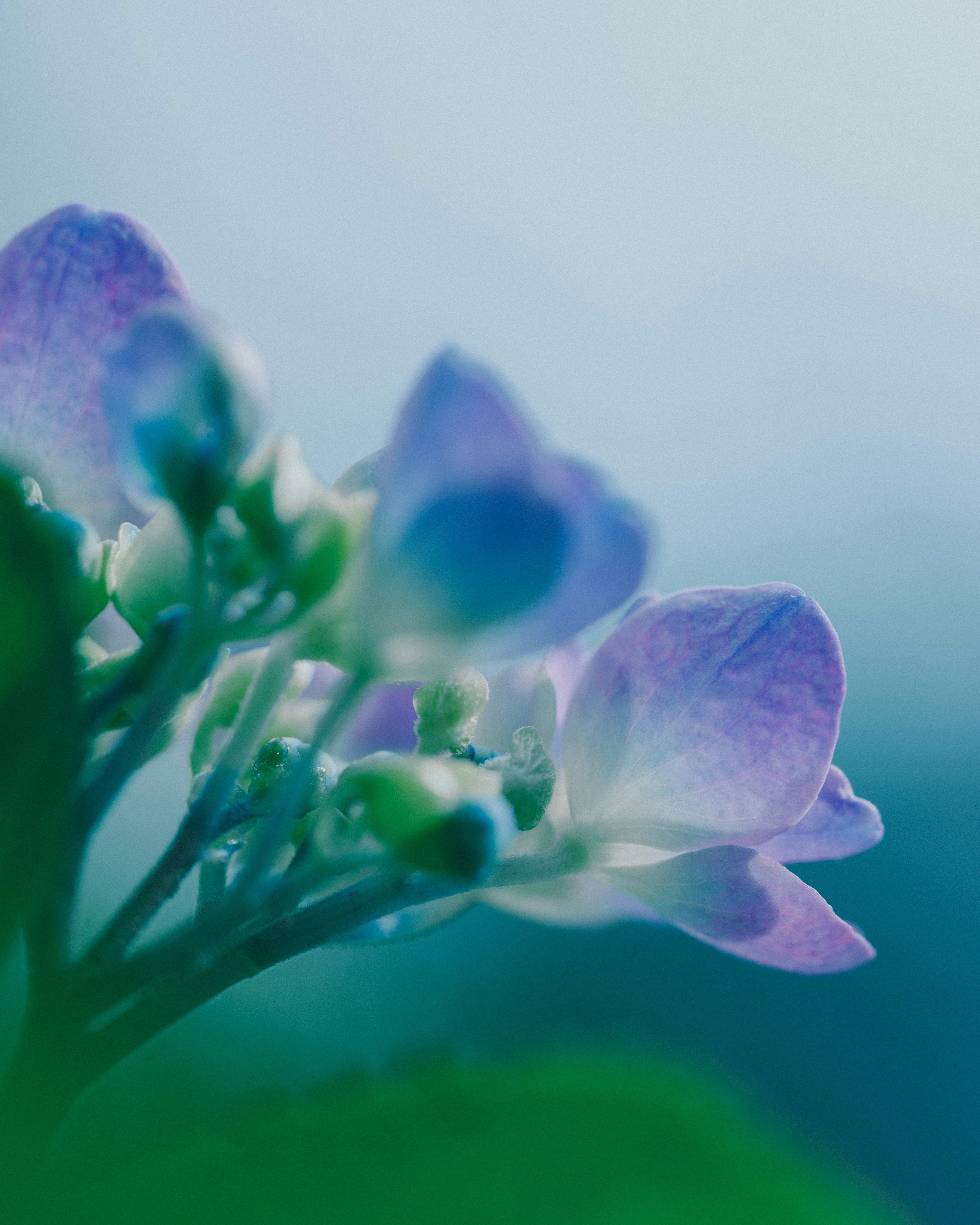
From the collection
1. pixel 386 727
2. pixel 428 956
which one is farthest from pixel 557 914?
pixel 428 956

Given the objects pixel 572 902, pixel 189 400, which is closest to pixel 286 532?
pixel 189 400

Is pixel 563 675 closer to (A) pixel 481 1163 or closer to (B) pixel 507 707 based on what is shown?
(B) pixel 507 707

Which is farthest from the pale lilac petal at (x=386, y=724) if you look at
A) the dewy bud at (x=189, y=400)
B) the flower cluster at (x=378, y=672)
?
the dewy bud at (x=189, y=400)

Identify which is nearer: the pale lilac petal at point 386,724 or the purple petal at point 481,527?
the purple petal at point 481,527

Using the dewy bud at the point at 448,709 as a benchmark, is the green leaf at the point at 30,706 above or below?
above

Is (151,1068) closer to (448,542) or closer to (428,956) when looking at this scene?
(448,542)

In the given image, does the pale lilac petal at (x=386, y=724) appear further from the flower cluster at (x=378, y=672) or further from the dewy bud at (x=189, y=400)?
the dewy bud at (x=189, y=400)
